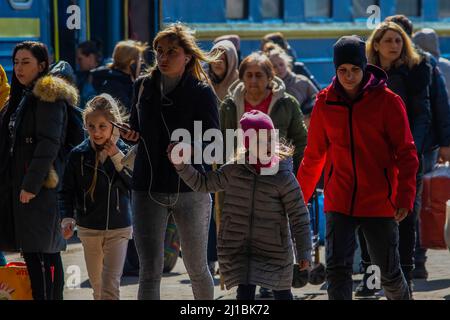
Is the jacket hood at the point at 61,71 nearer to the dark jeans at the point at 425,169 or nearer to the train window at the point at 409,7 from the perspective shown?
the dark jeans at the point at 425,169

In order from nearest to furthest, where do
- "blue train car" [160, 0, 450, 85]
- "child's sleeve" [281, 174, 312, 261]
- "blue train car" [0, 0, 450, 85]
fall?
"child's sleeve" [281, 174, 312, 261], "blue train car" [0, 0, 450, 85], "blue train car" [160, 0, 450, 85]

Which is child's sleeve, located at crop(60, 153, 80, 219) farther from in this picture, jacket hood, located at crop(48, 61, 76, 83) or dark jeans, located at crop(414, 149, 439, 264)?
dark jeans, located at crop(414, 149, 439, 264)

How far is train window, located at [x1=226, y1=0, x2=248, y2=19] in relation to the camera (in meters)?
17.7

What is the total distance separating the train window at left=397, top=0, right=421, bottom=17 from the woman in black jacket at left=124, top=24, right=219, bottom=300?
36.3 feet

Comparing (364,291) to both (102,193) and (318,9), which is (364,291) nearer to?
(102,193)

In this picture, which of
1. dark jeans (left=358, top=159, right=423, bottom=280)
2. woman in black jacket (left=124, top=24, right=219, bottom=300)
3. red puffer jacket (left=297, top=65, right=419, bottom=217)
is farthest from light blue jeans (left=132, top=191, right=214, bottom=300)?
dark jeans (left=358, top=159, right=423, bottom=280)

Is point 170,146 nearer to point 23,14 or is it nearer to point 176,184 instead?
point 176,184

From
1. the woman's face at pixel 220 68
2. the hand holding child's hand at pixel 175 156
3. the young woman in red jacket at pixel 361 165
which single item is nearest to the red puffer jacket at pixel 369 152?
the young woman in red jacket at pixel 361 165

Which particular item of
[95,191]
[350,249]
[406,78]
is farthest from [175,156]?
[406,78]

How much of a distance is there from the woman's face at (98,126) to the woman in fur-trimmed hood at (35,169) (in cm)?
35

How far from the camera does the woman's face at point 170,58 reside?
8.94 metres

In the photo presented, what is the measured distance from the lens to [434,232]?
12031 mm

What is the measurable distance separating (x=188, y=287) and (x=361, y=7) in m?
8.46
